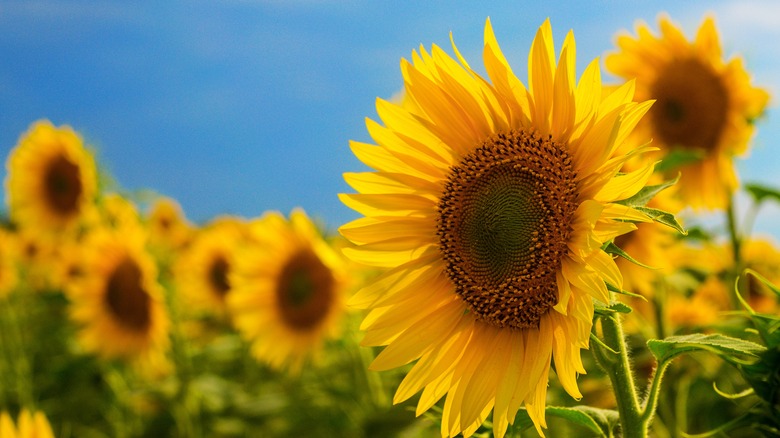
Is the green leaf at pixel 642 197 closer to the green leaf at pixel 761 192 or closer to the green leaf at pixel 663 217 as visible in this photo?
the green leaf at pixel 663 217

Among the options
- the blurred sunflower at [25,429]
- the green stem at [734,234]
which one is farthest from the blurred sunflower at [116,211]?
the green stem at [734,234]

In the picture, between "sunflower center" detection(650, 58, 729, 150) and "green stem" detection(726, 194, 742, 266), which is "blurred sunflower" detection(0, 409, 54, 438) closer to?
"green stem" detection(726, 194, 742, 266)

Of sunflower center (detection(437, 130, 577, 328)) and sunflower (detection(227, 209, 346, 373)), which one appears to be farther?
sunflower (detection(227, 209, 346, 373))

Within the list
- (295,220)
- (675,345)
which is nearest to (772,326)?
(675,345)

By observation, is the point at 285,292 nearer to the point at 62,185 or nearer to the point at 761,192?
the point at 62,185

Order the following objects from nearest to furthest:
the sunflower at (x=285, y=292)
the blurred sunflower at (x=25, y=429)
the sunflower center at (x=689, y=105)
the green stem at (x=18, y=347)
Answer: the blurred sunflower at (x=25, y=429) < the sunflower center at (x=689, y=105) < the sunflower at (x=285, y=292) < the green stem at (x=18, y=347)

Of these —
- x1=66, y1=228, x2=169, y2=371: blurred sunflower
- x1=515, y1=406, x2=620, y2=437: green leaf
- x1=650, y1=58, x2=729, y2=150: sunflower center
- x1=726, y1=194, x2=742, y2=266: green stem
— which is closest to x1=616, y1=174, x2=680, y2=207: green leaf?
x1=515, y1=406, x2=620, y2=437: green leaf
